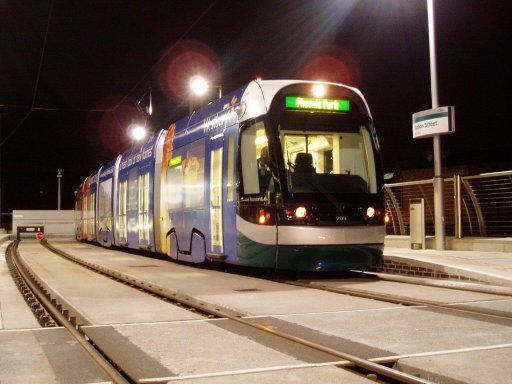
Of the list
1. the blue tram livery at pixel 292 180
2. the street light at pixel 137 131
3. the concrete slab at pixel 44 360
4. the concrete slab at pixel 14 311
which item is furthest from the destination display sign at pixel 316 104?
the street light at pixel 137 131

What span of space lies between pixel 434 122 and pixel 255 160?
6027 mm

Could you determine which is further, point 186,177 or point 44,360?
point 186,177

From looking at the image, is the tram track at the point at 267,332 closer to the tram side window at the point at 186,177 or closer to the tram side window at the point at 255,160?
the tram side window at the point at 255,160

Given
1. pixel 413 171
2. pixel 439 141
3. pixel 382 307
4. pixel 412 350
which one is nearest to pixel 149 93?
pixel 439 141

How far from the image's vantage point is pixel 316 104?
11.5 meters

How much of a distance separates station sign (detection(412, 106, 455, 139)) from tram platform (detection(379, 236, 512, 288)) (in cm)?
258

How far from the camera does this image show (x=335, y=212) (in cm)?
1082

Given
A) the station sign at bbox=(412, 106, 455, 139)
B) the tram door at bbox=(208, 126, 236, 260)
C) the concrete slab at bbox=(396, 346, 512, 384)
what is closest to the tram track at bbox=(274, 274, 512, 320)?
the tram door at bbox=(208, 126, 236, 260)

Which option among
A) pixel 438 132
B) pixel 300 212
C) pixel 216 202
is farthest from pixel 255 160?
pixel 438 132

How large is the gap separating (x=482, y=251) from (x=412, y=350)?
10.1m

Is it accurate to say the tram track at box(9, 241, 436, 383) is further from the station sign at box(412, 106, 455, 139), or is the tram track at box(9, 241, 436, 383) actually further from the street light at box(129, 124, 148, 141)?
the street light at box(129, 124, 148, 141)

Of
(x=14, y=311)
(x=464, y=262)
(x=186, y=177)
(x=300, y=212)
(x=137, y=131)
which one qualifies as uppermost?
(x=137, y=131)

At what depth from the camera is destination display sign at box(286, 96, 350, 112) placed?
11.3 meters

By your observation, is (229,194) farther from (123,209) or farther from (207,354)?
(123,209)
